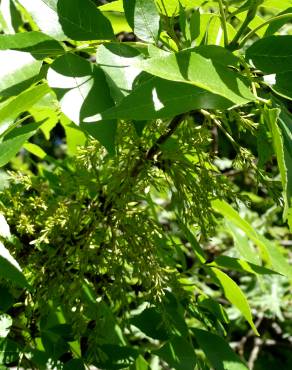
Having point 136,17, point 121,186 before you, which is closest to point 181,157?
point 121,186

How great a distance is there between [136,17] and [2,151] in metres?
0.24

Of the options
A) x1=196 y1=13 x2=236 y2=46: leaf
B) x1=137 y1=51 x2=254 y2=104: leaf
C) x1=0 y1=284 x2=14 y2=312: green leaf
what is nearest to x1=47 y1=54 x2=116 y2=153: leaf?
x1=137 y1=51 x2=254 y2=104: leaf

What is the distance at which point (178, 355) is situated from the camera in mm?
Answer: 958

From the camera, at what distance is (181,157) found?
0.90 m

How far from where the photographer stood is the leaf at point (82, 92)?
70 centimetres

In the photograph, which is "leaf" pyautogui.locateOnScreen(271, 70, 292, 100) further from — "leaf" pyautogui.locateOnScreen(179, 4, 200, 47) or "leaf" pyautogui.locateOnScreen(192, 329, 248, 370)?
"leaf" pyautogui.locateOnScreen(192, 329, 248, 370)

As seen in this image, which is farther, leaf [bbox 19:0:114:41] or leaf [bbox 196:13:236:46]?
leaf [bbox 196:13:236:46]

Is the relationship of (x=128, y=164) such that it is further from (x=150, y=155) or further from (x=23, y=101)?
(x=23, y=101)

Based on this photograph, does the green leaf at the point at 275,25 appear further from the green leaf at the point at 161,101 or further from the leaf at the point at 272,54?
the green leaf at the point at 161,101

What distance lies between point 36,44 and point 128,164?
22 cm

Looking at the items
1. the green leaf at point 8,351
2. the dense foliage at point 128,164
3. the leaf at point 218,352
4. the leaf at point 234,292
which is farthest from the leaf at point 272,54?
the green leaf at point 8,351

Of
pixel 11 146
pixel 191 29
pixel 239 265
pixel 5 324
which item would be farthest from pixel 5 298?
pixel 191 29

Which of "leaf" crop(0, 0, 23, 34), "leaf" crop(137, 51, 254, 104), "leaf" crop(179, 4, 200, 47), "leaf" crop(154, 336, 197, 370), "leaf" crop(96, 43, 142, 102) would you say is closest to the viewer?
"leaf" crop(137, 51, 254, 104)

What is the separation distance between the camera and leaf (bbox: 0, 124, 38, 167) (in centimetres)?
84
